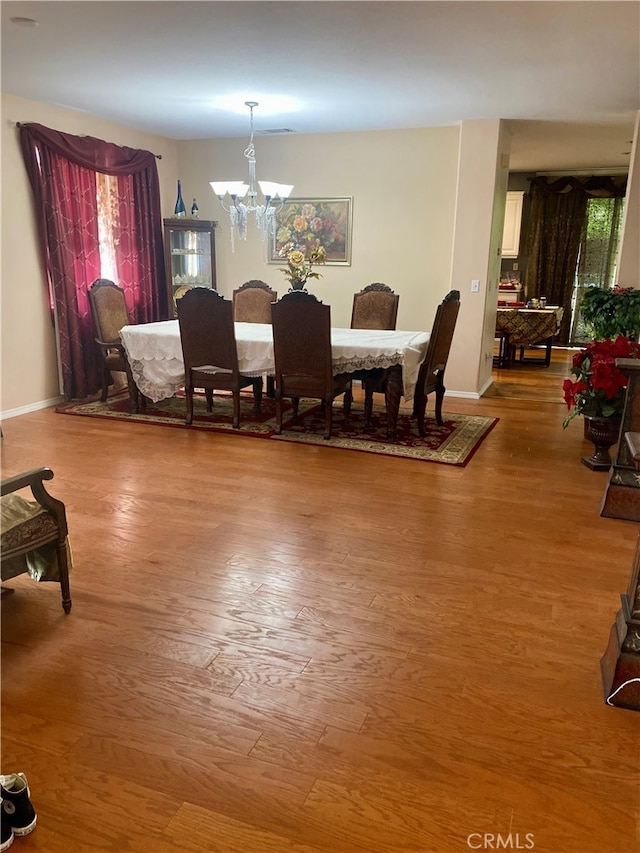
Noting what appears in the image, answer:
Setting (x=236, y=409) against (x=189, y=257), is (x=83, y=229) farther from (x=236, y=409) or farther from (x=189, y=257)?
(x=236, y=409)

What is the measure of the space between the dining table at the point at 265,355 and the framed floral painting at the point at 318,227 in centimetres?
158

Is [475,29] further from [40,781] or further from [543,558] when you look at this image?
[40,781]

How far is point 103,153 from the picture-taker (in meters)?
5.79

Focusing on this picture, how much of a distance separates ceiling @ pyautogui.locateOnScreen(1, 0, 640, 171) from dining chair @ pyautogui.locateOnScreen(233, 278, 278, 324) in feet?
4.92

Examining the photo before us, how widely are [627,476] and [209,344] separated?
3.00 meters

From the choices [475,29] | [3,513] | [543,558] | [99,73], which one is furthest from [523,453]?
[99,73]

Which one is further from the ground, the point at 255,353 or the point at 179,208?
the point at 179,208

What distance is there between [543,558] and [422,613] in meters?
0.79

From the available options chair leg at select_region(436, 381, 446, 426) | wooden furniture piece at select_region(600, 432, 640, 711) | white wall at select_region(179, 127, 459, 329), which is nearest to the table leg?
chair leg at select_region(436, 381, 446, 426)

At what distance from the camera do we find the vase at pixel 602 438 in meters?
3.99

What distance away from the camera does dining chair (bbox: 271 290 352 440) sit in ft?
14.3

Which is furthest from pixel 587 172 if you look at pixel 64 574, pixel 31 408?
pixel 64 574

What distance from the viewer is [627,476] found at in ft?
10.9

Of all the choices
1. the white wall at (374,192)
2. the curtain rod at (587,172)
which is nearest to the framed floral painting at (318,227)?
the white wall at (374,192)
